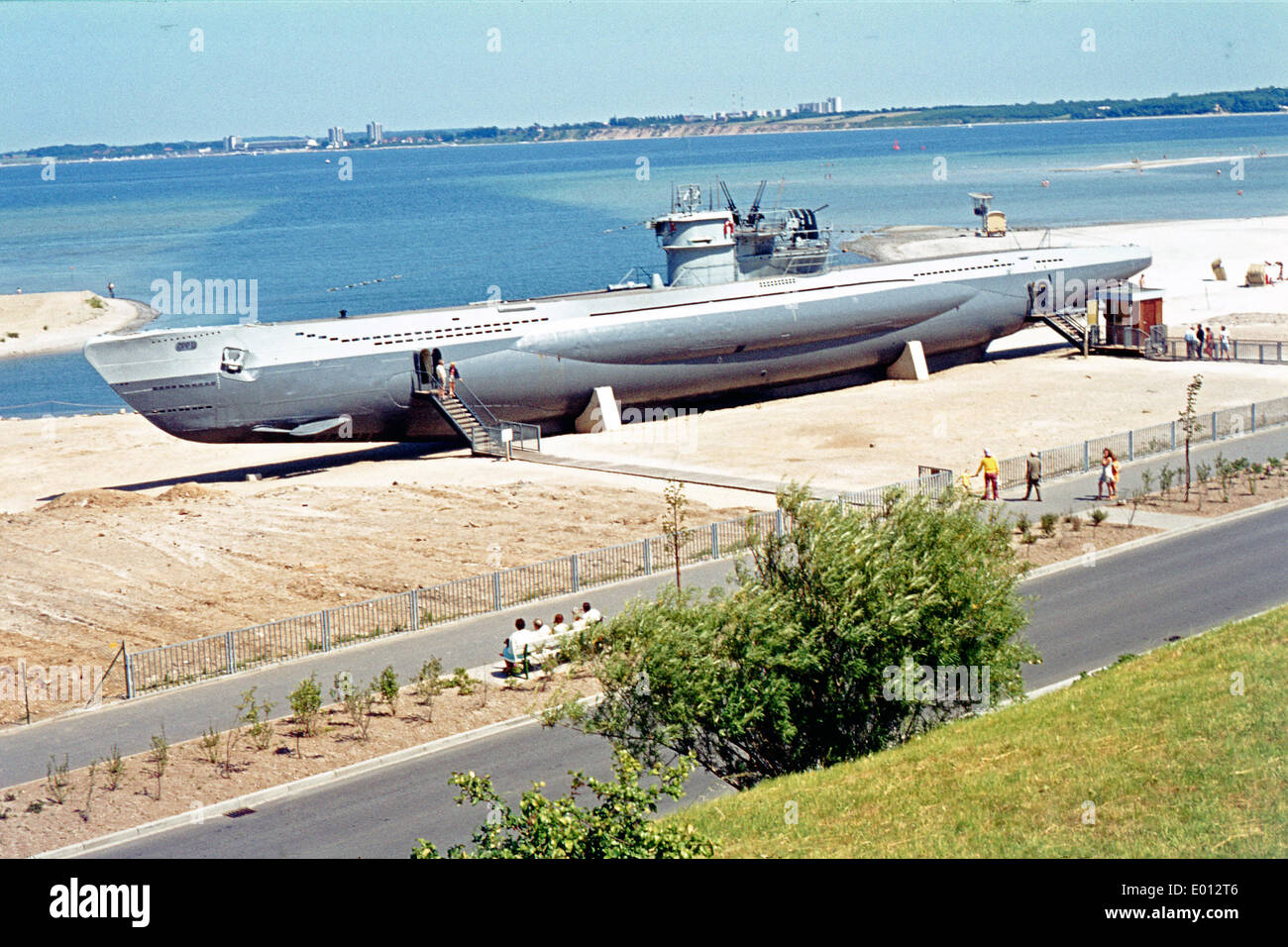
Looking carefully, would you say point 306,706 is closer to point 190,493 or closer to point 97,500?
point 97,500

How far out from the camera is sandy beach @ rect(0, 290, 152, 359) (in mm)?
89812

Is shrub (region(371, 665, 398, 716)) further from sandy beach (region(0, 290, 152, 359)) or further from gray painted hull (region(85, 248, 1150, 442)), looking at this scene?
sandy beach (region(0, 290, 152, 359))

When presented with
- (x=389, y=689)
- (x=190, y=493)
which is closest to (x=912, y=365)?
(x=190, y=493)

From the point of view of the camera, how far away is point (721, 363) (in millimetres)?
49719

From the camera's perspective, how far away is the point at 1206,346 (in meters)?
55.1

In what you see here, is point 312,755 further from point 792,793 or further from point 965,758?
point 965,758

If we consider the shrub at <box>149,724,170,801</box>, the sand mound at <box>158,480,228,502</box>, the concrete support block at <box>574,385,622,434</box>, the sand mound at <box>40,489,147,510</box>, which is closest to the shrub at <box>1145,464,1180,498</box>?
the concrete support block at <box>574,385,622,434</box>

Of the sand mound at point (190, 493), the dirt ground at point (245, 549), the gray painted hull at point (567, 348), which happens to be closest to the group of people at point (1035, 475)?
the dirt ground at point (245, 549)

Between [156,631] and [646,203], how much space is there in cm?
17215

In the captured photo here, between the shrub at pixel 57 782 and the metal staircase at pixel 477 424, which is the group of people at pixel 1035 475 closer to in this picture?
the metal staircase at pixel 477 424

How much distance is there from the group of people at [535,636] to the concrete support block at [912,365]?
32692mm

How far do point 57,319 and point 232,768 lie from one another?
87.8m

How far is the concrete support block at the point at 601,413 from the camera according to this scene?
46844mm
